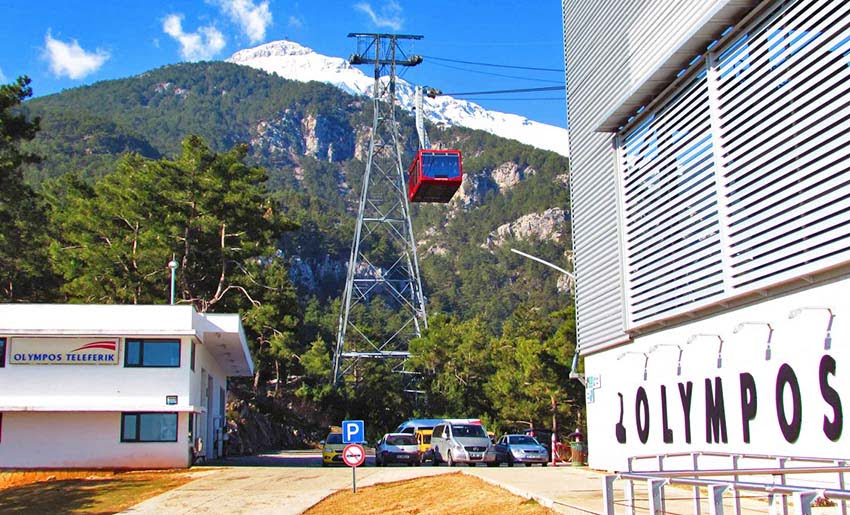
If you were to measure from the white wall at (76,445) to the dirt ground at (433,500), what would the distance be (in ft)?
34.3

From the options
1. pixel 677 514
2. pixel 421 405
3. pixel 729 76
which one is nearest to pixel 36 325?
pixel 729 76

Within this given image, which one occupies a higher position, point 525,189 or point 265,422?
point 525,189

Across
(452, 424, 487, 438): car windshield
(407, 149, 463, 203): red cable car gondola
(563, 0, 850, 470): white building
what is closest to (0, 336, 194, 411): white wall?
(452, 424, 487, 438): car windshield

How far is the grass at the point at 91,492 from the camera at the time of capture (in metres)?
21.3

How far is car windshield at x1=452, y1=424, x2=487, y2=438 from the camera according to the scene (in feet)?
111

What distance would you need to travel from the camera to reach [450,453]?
3341 cm

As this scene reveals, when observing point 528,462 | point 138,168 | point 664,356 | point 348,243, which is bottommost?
point 528,462

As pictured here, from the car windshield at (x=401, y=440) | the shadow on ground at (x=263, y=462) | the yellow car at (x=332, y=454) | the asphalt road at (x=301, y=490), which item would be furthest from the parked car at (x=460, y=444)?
the asphalt road at (x=301, y=490)

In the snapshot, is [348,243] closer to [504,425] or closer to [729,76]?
[504,425]

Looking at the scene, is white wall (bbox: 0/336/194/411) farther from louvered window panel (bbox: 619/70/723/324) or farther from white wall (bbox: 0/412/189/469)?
louvered window panel (bbox: 619/70/723/324)

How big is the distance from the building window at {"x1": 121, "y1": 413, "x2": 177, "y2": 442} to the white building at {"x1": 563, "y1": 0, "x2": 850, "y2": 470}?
13970 mm

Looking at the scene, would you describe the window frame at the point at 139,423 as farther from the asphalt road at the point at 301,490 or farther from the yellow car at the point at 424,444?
the yellow car at the point at 424,444

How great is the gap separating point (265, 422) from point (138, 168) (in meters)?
20.3

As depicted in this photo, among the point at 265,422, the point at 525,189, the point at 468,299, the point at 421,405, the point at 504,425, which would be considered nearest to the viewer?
the point at 265,422
